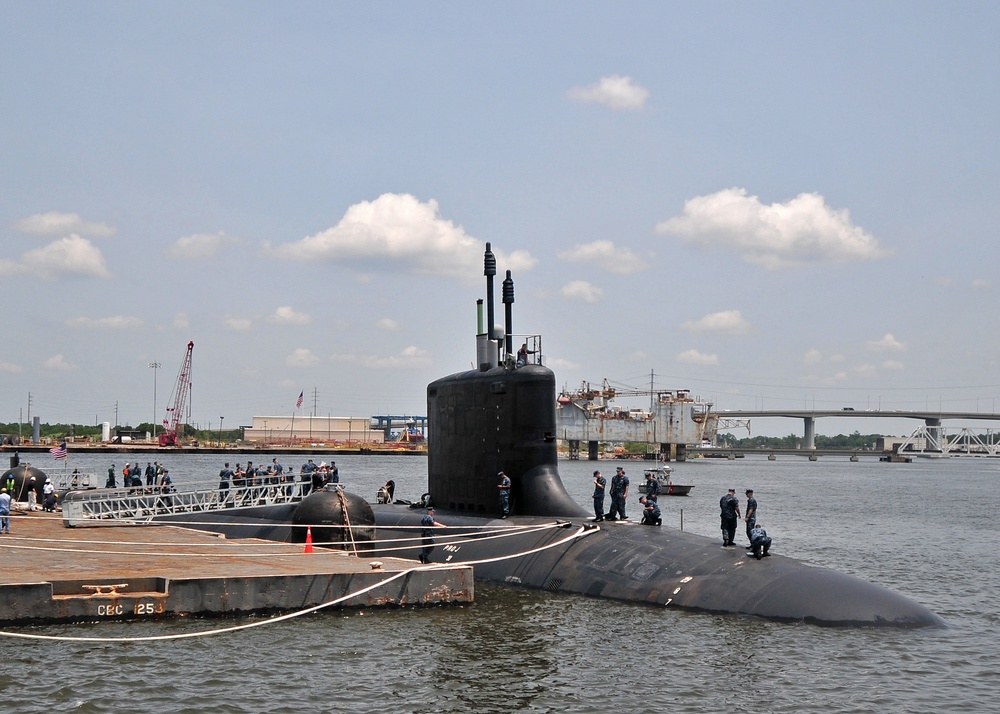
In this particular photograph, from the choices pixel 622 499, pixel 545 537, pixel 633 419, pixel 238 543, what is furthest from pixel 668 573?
pixel 633 419

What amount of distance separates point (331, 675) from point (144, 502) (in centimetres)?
1931

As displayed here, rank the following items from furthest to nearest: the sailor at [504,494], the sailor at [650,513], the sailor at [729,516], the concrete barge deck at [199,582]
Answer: the sailor at [504,494] → the sailor at [650,513] → the sailor at [729,516] → the concrete barge deck at [199,582]

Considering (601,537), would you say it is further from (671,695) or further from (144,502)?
(144,502)

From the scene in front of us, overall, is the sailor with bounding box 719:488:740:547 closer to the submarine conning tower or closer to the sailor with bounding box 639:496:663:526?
the sailor with bounding box 639:496:663:526

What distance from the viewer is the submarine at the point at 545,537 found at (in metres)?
16.8

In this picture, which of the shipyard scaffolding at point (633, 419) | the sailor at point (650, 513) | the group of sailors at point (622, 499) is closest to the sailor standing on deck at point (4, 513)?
the group of sailors at point (622, 499)

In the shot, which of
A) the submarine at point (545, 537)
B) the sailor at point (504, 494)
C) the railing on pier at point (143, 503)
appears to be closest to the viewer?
the submarine at point (545, 537)

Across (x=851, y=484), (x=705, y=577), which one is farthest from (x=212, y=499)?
(x=851, y=484)

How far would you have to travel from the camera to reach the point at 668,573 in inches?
711

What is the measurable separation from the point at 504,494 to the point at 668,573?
15.5ft

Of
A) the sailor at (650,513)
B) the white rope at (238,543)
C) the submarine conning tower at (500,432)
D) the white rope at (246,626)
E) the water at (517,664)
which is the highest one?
the submarine conning tower at (500,432)

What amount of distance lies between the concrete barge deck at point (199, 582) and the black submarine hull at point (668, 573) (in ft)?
4.79

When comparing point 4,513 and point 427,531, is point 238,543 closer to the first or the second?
point 427,531

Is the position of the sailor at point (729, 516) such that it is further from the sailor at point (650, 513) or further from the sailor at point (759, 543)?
the sailor at point (650, 513)
